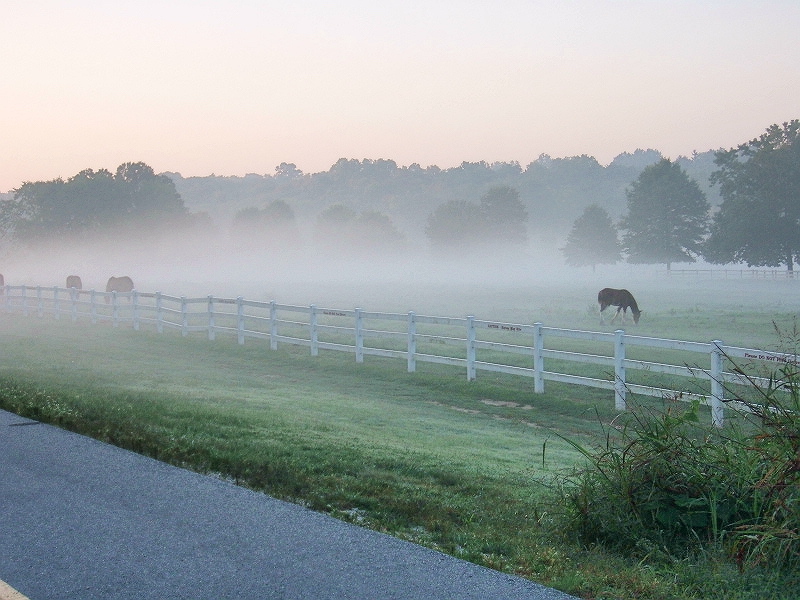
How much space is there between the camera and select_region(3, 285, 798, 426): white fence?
13.6m

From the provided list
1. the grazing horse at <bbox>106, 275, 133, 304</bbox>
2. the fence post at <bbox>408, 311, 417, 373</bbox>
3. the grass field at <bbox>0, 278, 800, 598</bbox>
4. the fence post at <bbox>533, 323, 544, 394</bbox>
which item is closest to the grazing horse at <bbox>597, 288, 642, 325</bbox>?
the grass field at <bbox>0, 278, 800, 598</bbox>

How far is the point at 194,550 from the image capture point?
20.0ft

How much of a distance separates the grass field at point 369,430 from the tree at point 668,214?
65.1 m

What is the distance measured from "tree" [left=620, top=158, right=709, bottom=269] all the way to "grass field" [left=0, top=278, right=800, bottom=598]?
65.1m

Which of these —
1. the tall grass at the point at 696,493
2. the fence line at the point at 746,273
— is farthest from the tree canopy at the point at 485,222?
the tall grass at the point at 696,493

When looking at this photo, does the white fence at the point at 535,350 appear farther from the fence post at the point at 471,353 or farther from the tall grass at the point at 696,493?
the tall grass at the point at 696,493

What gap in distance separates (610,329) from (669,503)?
88.1ft

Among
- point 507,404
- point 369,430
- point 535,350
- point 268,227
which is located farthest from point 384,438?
point 268,227

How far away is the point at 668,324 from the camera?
1374 inches

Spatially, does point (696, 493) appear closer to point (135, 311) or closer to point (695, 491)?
point (695, 491)

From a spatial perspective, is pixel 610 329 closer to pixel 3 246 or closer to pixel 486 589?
pixel 486 589

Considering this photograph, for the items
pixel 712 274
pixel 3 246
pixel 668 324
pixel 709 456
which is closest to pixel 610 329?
pixel 668 324

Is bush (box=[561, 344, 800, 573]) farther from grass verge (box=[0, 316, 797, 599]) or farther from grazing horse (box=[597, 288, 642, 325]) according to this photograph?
grazing horse (box=[597, 288, 642, 325])

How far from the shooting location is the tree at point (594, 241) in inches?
4109
